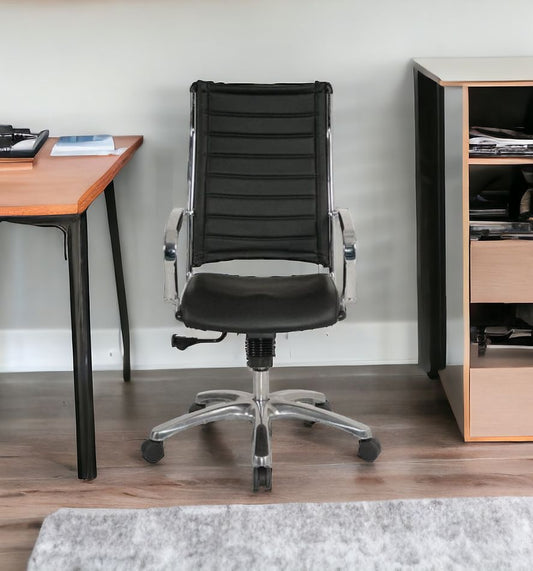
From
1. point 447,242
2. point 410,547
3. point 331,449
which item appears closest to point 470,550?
point 410,547

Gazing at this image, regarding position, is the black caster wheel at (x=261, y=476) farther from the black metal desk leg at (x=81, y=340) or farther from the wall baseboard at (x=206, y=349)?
the wall baseboard at (x=206, y=349)

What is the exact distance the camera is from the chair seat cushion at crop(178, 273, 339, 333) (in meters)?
2.44

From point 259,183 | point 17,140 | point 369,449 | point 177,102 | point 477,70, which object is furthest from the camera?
point 177,102

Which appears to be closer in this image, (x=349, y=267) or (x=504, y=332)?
(x=349, y=267)

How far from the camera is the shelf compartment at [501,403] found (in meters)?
2.69

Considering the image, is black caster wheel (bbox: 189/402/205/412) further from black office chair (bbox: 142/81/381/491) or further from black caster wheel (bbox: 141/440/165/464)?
black caster wheel (bbox: 141/440/165/464)

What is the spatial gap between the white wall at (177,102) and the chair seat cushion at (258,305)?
70 cm

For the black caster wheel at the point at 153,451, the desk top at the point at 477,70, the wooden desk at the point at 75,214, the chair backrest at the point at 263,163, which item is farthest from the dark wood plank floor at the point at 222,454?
the desk top at the point at 477,70

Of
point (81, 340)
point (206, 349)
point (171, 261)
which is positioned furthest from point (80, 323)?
point (206, 349)

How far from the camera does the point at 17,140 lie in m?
2.99

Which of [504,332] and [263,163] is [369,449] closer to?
[504,332]

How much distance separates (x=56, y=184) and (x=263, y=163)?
68 cm

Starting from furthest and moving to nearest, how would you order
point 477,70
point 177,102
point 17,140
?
point 177,102, point 17,140, point 477,70

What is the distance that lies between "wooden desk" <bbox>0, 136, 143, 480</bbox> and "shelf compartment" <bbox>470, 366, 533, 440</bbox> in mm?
1080
